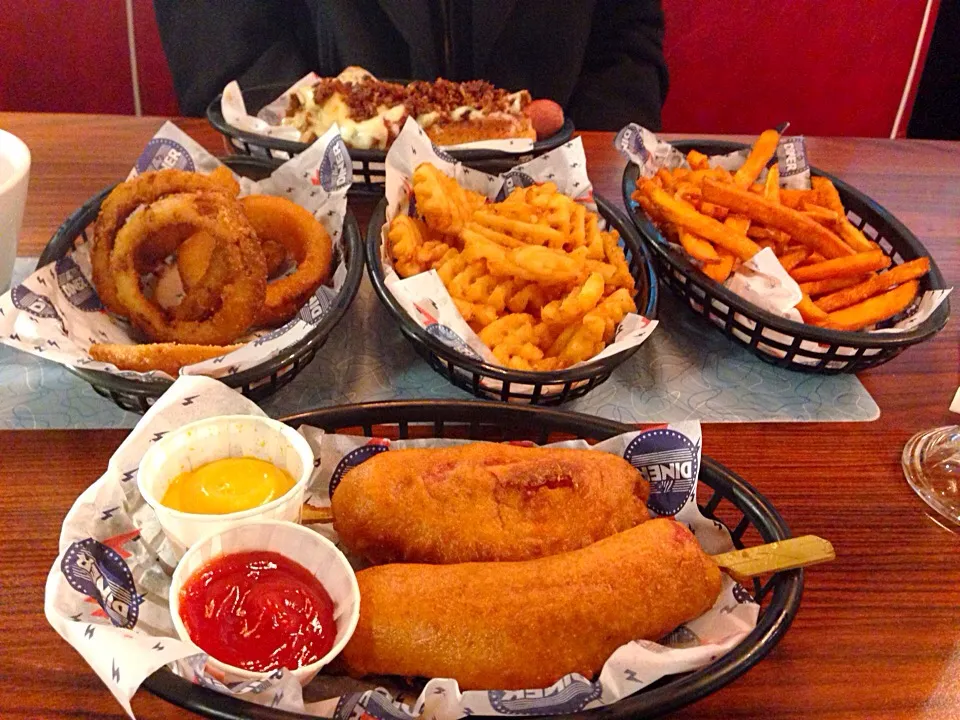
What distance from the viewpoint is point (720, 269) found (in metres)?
1.69

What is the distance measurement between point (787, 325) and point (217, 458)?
1.12 metres

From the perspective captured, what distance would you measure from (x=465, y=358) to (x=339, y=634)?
60 centimetres

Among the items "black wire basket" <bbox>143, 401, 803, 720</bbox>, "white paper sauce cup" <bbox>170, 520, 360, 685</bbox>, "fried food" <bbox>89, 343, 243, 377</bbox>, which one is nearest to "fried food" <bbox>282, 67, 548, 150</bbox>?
"fried food" <bbox>89, 343, 243, 377</bbox>

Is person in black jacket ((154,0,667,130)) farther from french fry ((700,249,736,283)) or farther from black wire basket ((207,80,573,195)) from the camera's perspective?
french fry ((700,249,736,283))

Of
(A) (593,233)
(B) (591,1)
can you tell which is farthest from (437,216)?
(B) (591,1)

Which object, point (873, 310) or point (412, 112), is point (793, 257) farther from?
point (412, 112)

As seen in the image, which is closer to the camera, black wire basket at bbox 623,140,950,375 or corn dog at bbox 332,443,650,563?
corn dog at bbox 332,443,650,563

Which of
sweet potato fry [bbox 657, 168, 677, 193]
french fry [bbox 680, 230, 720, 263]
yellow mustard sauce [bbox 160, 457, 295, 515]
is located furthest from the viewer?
sweet potato fry [bbox 657, 168, 677, 193]

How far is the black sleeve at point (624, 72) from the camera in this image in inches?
123

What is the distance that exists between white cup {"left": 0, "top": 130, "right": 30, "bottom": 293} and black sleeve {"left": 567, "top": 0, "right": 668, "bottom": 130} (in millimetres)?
2178

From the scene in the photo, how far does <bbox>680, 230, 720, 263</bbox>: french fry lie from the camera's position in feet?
5.51

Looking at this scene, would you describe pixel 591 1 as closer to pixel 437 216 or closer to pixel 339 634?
pixel 437 216

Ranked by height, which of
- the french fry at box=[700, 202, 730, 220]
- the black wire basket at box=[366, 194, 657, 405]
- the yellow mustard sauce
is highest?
the french fry at box=[700, 202, 730, 220]

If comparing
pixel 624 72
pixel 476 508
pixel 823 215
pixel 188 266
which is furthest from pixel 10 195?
pixel 624 72
